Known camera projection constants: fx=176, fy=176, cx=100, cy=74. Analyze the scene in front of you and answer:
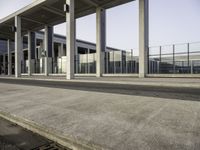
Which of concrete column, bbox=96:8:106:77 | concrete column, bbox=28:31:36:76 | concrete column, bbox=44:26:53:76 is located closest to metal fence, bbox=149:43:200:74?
concrete column, bbox=96:8:106:77

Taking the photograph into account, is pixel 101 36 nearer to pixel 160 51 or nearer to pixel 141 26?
pixel 141 26

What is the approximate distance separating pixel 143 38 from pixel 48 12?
56.1 feet

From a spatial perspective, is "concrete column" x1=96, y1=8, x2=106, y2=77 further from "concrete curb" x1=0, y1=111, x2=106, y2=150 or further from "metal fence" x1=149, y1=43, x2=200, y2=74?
"concrete curb" x1=0, y1=111, x2=106, y2=150

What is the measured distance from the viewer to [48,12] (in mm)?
29062

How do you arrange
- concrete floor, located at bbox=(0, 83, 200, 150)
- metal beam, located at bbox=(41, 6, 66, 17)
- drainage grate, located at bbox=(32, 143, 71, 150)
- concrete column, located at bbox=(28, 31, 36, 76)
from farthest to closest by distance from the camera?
concrete column, located at bbox=(28, 31, 36, 76) → metal beam, located at bbox=(41, 6, 66, 17) → drainage grate, located at bbox=(32, 143, 71, 150) → concrete floor, located at bbox=(0, 83, 200, 150)

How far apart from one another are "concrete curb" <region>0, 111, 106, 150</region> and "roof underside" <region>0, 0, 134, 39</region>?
2210 centimetres

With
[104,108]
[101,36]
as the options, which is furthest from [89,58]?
[104,108]

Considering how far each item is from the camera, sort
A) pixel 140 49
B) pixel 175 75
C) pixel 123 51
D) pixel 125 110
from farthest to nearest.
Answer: pixel 123 51, pixel 140 49, pixel 175 75, pixel 125 110

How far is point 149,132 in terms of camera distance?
3568mm

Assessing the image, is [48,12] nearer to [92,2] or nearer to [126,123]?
[92,2]

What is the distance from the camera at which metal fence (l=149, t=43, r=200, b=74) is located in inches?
741

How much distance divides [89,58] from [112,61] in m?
5.57

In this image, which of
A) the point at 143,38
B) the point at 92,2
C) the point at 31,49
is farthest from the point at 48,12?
the point at 143,38

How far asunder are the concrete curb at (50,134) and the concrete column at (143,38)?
16920 mm
